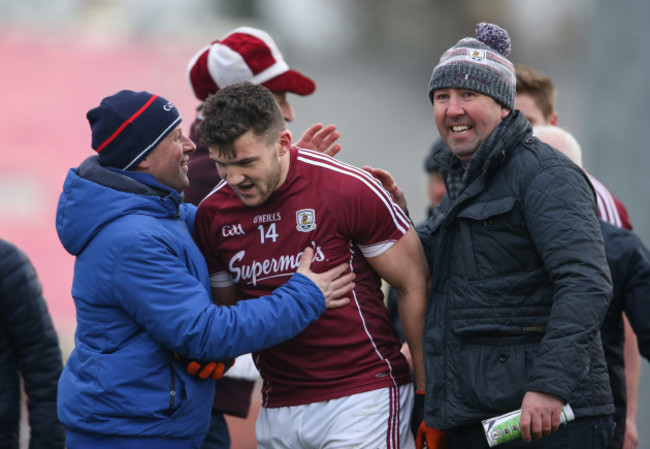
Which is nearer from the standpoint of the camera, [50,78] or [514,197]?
[514,197]

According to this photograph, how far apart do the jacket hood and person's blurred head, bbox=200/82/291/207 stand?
0.91 ft

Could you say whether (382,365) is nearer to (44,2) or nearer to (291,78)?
(291,78)

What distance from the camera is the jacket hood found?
322cm

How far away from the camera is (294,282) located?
3.25 meters

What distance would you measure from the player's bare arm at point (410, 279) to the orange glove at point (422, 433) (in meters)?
0.06

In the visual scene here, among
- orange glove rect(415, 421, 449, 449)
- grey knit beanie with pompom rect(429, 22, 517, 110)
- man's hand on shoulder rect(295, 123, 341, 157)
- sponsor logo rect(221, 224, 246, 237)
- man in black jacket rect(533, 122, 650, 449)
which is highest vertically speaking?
grey knit beanie with pompom rect(429, 22, 517, 110)

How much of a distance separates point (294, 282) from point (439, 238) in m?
0.54

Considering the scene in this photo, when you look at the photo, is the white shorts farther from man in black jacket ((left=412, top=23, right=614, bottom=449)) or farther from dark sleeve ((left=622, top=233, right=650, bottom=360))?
dark sleeve ((left=622, top=233, right=650, bottom=360))

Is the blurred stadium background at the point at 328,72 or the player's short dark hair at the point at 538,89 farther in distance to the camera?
the blurred stadium background at the point at 328,72

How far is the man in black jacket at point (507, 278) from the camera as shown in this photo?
2.83 m

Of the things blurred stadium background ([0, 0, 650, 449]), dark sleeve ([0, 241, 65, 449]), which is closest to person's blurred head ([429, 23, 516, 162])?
dark sleeve ([0, 241, 65, 449])

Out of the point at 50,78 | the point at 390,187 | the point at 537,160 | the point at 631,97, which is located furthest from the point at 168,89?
the point at 537,160

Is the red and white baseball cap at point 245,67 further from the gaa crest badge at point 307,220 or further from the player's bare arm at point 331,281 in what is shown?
the player's bare arm at point 331,281

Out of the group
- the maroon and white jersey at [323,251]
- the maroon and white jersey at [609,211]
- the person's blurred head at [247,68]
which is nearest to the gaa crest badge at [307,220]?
the maroon and white jersey at [323,251]
